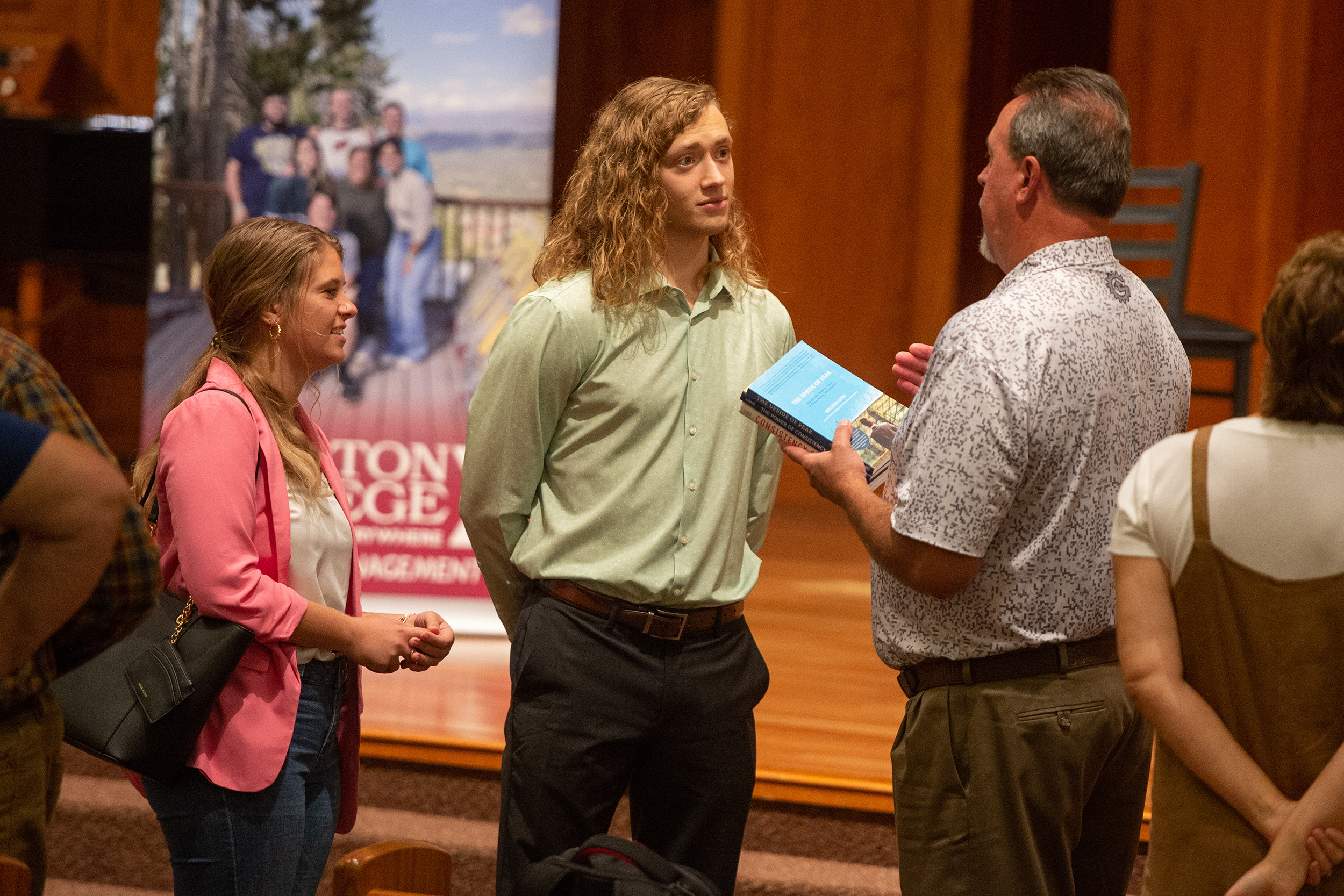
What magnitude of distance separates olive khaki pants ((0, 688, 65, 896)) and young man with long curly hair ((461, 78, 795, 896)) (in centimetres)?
63

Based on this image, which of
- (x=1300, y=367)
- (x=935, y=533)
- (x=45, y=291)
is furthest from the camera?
(x=45, y=291)

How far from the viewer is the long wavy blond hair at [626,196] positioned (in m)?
1.84

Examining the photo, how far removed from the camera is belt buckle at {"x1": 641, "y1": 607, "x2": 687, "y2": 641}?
177cm

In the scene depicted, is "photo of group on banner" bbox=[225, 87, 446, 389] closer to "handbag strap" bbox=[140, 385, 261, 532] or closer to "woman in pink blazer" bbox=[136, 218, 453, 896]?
"woman in pink blazer" bbox=[136, 218, 453, 896]

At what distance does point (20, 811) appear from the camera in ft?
4.22

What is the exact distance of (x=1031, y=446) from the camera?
4.79 ft

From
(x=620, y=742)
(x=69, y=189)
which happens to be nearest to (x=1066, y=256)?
(x=620, y=742)

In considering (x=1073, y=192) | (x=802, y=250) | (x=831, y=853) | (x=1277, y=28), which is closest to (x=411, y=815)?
(x=831, y=853)

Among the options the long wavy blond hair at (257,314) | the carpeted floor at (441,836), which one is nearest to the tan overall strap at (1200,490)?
the long wavy blond hair at (257,314)

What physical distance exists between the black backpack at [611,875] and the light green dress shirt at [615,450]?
0.41 m

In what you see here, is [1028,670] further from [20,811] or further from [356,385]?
[356,385]

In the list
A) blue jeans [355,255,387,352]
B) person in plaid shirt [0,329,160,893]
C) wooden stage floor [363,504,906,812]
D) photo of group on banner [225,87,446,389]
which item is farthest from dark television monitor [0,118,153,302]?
person in plaid shirt [0,329,160,893]

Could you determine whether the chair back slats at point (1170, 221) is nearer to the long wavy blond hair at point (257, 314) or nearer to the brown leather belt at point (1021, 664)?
the brown leather belt at point (1021, 664)

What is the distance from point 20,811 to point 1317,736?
4.28 ft
